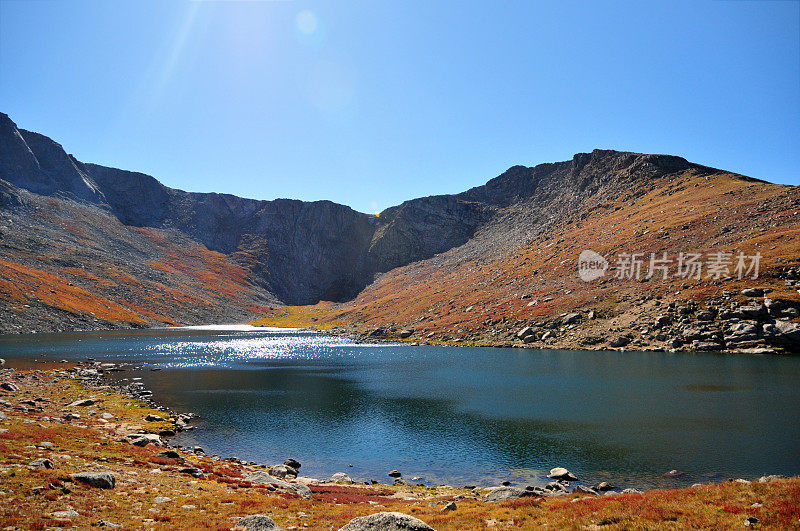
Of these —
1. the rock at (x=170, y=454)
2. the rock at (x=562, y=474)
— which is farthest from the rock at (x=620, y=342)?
the rock at (x=170, y=454)

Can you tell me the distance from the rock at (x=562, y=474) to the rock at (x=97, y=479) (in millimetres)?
28971

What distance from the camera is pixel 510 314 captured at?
13525 centimetres

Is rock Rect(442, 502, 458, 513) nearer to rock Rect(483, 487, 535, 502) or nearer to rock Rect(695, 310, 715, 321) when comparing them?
rock Rect(483, 487, 535, 502)

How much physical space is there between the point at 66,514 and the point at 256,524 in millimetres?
7340

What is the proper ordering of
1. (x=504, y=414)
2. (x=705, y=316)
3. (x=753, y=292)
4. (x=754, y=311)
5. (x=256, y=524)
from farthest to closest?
(x=705, y=316) < (x=753, y=292) < (x=754, y=311) < (x=504, y=414) < (x=256, y=524)

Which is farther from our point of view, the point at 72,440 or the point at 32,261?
the point at 32,261

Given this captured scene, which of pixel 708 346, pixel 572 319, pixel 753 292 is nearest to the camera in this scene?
pixel 708 346

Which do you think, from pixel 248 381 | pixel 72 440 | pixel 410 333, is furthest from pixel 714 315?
pixel 72 440

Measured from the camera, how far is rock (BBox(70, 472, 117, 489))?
21047 mm

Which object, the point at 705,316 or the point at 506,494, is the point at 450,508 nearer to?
the point at 506,494

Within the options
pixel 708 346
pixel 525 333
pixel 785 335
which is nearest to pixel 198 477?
pixel 708 346

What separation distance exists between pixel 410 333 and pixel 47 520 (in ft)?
458

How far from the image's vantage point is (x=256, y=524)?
1725 cm

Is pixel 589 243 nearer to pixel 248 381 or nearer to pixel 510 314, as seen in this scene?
pixel 510 314
